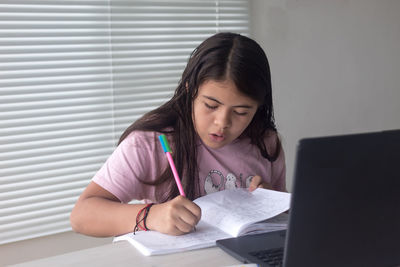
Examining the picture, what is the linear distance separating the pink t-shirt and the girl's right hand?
279 millimetres

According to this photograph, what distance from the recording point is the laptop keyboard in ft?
3.30

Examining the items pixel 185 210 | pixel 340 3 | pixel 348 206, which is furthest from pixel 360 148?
pixel 340 3

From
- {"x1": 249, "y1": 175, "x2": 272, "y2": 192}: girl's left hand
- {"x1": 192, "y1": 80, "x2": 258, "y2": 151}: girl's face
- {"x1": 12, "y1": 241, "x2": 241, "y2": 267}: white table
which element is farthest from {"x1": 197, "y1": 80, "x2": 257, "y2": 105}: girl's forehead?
{"x1": 12, "y1": 241, "x2": 241, "y2": 267}: white table

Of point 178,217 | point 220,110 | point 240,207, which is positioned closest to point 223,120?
point 220,110

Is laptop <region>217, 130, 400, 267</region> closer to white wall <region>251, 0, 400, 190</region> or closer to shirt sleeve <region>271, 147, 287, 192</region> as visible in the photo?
shirt sleeve <region>271, 147, 287, 192</region>

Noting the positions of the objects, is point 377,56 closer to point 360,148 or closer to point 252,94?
point 252,94

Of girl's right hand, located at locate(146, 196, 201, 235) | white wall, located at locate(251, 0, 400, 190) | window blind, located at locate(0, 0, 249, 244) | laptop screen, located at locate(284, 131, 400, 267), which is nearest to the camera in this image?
laptop screen, located at locate(284, 131, 400, 267)

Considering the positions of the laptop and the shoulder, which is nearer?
the laptop

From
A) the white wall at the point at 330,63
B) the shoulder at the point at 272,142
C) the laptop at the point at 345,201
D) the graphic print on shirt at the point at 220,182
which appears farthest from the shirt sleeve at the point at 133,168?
the white wall at the point at 330,63

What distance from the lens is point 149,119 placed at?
5.07 feet

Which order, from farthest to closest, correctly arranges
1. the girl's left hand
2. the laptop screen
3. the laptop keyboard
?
the girl's left hand, the laptop keyboard, the laptop screen

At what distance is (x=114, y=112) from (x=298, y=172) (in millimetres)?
1881

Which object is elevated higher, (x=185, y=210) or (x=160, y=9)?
(x=160, y=9)

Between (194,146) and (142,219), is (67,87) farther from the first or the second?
(142,219)
